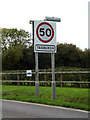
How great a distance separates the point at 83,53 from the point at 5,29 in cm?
1743

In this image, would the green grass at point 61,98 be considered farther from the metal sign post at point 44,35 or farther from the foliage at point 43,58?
the foliage at point 43,58

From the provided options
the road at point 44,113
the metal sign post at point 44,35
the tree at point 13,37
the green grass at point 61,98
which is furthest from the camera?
the tree at point 13,37

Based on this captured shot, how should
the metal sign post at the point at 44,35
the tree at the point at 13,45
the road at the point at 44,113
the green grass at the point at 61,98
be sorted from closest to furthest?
the road at the point at 44,113 → the green grass at the point at 61,98 → the metal sign post at the point at 44,35 → the tree at the point at 13,45

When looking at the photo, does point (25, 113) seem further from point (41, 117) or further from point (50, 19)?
point (50, 19)

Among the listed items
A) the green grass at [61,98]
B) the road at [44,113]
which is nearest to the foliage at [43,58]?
the green grass at [61,98]

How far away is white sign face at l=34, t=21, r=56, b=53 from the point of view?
13578mm

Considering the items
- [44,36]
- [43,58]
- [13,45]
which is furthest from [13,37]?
[44,36]

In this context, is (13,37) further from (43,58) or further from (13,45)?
(43,58)

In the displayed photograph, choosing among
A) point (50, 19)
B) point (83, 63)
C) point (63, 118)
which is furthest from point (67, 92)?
point (83, 63)

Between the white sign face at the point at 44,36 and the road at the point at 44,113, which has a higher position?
the white sign face at the point at 44,36

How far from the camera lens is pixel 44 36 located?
1366cm

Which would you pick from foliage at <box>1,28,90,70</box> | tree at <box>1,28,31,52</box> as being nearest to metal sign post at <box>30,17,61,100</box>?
foliage at <box>1,28,90,70</box>

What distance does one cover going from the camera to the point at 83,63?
3897cm

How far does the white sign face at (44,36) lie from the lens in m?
13.6
